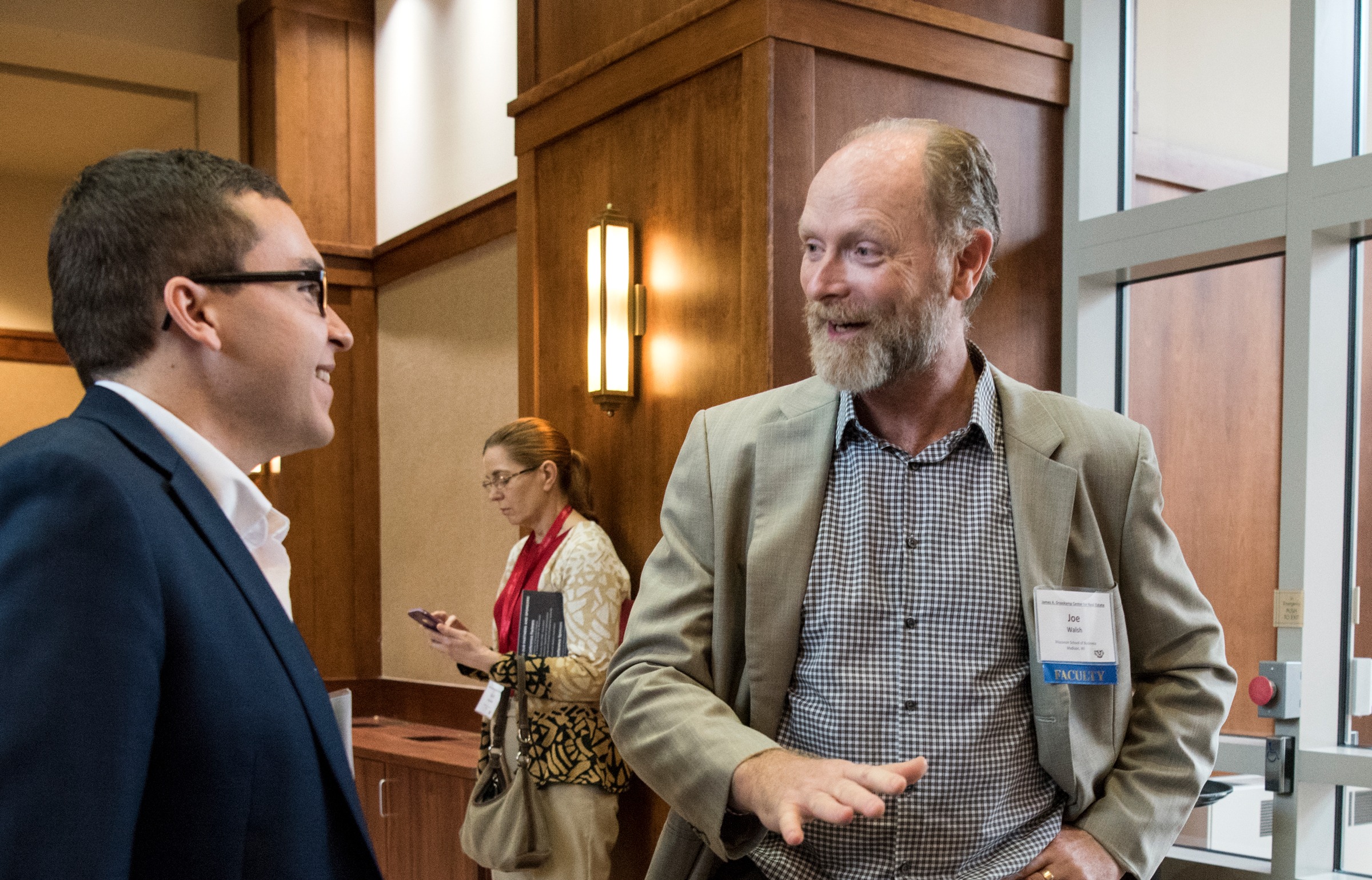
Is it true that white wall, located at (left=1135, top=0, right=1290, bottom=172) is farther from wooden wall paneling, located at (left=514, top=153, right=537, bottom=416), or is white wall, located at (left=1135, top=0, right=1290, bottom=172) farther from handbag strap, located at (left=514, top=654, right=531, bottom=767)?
handbag strap, located at (left=514, top=654, right=531, bottom=767)

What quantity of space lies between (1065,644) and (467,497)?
14.3 ft

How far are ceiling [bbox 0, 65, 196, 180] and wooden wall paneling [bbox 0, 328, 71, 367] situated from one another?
123 cm

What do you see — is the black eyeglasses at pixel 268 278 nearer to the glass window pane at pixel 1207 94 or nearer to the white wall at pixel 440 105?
the glass window pane at pixel 1207 94

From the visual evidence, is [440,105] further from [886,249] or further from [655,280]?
[886,249]

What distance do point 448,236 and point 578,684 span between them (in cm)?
306

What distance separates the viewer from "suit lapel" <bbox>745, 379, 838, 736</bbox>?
5.74 feet

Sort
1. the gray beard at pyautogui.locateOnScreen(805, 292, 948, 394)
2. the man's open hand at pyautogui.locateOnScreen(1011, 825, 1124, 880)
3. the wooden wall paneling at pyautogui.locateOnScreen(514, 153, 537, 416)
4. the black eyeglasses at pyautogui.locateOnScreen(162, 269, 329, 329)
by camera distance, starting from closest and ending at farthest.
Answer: the black eyeglasses at pyautogui.locateOnScreen(162, 269, 329, 329)
the man's open hand at pyautogui.locateOnScreen(1011, 825, 1124, 880)
the gray beard at pyautogui.locateOnScreen(805, 292, 948, 394)
the wooden wall paneling at pyautogui.locateOnScreen(514, 153, 537, 416)

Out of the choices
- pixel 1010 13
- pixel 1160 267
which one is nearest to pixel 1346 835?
pixel 1160 267

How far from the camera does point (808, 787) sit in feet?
4.67

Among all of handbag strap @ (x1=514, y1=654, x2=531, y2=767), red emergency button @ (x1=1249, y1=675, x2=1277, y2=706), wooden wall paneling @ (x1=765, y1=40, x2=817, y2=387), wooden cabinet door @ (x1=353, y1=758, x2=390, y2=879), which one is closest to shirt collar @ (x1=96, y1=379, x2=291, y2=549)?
wooden wall paneling @ (x1=765, y1=40, x2=817, y2=387)

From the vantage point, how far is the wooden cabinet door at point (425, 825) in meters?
4.62

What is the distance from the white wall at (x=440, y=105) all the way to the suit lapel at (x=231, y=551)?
431 cm

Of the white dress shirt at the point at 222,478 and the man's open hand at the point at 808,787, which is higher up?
the white dress shirt at the point at 222,478

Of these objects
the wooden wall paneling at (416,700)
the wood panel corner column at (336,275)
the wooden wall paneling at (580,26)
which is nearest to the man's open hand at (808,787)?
the wooden wall paneling at (580,26)
